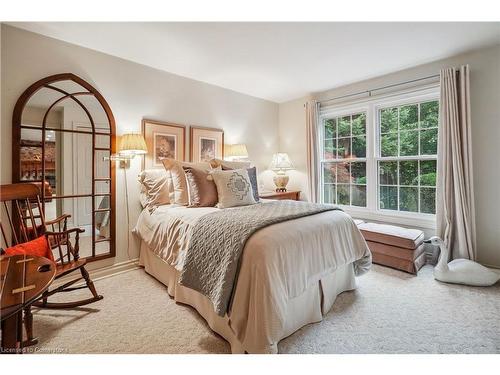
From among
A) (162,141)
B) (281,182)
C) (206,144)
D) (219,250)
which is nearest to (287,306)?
(219,250)

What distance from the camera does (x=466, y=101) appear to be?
253 centimetres

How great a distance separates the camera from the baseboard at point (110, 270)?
2338 mm

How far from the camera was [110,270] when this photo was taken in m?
2.54

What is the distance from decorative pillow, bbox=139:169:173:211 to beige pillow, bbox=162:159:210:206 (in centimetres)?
8

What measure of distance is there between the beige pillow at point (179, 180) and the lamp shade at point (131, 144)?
288 mm

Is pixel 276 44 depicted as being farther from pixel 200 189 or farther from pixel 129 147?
pixel 129 147

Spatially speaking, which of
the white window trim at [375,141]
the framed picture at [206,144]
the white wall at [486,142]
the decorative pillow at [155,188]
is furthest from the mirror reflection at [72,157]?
the white wall at [486,142]

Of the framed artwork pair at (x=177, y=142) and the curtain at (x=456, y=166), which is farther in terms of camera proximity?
the framed artwork pair at (x=177, y=142)

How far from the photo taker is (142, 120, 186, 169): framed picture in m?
2.81

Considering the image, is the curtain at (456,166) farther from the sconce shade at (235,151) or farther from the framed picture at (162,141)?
the framed picture at (162,141)
